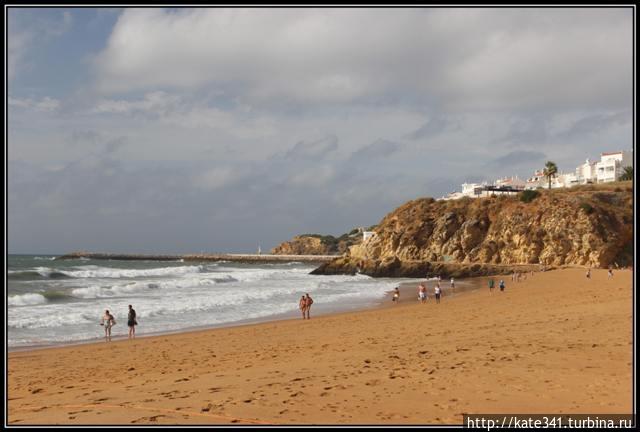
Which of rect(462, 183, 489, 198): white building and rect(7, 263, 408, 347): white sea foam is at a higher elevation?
rect(462, 183, 489, 198): white building

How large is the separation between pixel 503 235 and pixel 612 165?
1521 inches

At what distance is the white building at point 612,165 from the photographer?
82.7 metres

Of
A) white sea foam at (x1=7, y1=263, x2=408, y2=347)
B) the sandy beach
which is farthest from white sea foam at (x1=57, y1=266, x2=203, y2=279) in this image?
the sandy beach

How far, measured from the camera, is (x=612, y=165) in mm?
83500

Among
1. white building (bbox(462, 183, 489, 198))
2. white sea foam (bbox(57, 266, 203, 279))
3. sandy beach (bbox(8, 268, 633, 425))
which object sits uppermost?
white building (bbox(462, 183, 489, 198))

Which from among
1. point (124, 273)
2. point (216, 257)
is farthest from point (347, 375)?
point (216, 257)

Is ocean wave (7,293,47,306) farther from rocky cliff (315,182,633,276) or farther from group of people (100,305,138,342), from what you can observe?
rocky cliff (315,182,633,276)

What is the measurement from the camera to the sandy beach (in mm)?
6184

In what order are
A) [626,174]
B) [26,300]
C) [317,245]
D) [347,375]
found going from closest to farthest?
[347,375] → [26,300] → [626,174] → [317,245]

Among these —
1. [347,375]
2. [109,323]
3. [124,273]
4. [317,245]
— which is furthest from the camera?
[317,245]

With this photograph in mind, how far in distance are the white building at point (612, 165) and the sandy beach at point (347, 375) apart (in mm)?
78075

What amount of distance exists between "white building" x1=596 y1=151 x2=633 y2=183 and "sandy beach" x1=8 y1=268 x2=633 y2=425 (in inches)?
3074

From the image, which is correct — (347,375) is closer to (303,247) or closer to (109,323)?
(109,323)

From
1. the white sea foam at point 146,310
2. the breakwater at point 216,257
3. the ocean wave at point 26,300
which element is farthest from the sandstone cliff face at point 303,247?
the ocean wave at point 26,300
